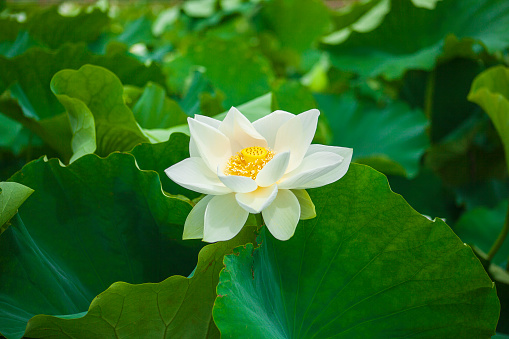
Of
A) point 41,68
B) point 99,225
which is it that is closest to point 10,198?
point 99,225

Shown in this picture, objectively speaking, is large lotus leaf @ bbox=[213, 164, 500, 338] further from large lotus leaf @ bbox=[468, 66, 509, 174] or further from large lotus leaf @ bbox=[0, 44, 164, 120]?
large lotus leaf @ bbox=[0, 44, 164, 120]

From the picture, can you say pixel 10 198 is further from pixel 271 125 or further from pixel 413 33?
pixel 413 33

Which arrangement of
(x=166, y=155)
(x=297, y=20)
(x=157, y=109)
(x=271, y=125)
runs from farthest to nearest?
(x=297, y=20), (x=157, y=109), (x=166, y=155), (x=271, y=125)

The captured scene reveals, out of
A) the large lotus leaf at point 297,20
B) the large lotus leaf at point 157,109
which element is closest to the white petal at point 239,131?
the large lotus leaf at point 157,109

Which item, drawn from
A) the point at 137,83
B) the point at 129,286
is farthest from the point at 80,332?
the point at 137,83

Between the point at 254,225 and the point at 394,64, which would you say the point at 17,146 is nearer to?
the point at 254,225

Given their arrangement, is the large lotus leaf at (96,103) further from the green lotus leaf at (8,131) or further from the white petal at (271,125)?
the green lotus leaf at (8,131)
